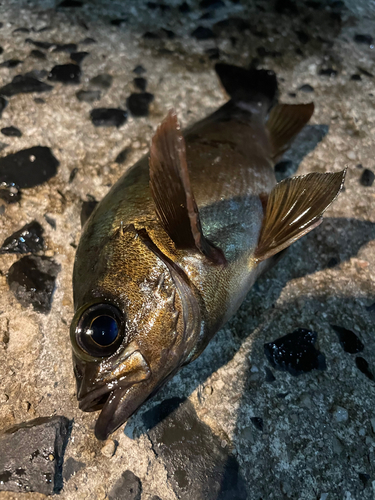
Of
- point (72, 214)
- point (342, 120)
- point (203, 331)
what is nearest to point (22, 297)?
point (72, 214)

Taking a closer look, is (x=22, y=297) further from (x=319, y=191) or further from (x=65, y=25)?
(x=65, y=25)

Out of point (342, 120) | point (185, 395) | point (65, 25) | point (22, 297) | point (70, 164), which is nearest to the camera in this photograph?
point (185, 395)

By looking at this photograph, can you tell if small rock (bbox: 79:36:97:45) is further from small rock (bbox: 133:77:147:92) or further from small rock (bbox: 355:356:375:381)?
small rock (bbox: 355:356:375:381)

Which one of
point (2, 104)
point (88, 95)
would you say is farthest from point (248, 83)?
point (2, 104)

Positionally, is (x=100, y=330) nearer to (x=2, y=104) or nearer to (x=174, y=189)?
(x=174, y=189)

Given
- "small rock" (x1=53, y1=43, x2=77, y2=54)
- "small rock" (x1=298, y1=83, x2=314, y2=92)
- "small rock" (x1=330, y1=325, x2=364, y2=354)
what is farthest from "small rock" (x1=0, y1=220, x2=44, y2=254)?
"small rock" (x1=298, y1=83, x2=314, y2=92)

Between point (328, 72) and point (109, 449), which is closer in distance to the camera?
point (109, 449)
